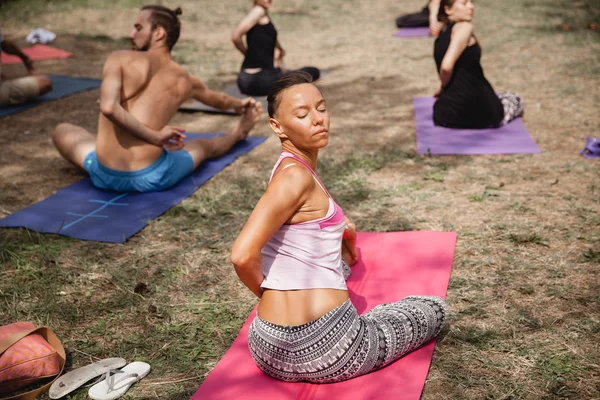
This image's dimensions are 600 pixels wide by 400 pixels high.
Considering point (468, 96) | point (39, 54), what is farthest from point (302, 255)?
point (39, 54)

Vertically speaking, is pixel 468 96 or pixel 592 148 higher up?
pixel 468 96

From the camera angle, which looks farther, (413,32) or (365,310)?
(413,32)

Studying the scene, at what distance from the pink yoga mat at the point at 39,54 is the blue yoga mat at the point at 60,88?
127cm

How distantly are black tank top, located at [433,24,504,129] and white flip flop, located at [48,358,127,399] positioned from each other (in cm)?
396

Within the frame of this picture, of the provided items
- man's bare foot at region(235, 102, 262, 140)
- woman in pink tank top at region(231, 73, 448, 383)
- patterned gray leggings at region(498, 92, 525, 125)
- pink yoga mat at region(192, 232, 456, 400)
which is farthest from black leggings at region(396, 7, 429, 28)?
woman in pink tank top at region(231, 73, 448, 383)

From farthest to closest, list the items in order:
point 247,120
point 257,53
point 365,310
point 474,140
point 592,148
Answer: point 257,53, point 247,120, point 474,140, point 592,148, point 365,310

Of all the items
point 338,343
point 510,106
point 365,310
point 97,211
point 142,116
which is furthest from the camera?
point 510,106

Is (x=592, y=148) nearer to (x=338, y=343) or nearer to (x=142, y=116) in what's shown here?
(x=338, y=343)

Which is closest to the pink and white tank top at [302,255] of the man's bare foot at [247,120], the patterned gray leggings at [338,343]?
the patterned gray leggings at [338,343]

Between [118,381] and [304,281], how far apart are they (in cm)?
92

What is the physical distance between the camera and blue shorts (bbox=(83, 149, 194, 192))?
4578 millimetres

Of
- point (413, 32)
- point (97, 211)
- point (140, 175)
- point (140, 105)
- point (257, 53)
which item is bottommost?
point (413, 32)

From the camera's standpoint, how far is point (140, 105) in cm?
446

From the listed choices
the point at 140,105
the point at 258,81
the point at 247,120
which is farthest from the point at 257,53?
the point at 140,105
